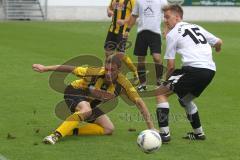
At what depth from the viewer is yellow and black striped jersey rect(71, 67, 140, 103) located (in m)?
8.92

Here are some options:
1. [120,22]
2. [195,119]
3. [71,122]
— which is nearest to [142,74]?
[120,22]

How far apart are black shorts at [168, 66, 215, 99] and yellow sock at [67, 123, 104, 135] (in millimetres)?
1335

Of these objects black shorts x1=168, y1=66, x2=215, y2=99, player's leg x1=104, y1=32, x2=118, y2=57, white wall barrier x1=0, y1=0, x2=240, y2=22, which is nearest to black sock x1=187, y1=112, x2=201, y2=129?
black shorts x1=168, y1=66, x2=215, y2=99

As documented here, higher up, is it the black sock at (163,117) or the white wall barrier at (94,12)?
the black sock at (163,117)

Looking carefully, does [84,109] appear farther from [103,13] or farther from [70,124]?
[103,13]

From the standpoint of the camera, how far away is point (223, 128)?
31.8ft

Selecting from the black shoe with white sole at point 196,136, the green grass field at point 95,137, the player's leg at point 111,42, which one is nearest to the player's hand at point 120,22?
the player's leg at point 111,42

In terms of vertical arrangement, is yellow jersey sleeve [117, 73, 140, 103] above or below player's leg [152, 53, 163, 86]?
above

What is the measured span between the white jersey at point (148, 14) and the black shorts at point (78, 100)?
14.6 feet

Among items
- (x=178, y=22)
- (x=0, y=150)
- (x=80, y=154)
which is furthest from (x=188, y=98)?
(x=0, y=150)

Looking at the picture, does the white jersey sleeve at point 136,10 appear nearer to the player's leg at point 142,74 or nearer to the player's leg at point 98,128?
the player's leg at point 142,74

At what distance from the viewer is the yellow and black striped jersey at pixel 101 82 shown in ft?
29.3

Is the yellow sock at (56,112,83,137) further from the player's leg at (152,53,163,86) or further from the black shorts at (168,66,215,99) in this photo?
the player's leg at (152,53,163,86)

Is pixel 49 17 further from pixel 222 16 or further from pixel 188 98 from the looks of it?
pixel 188 98
